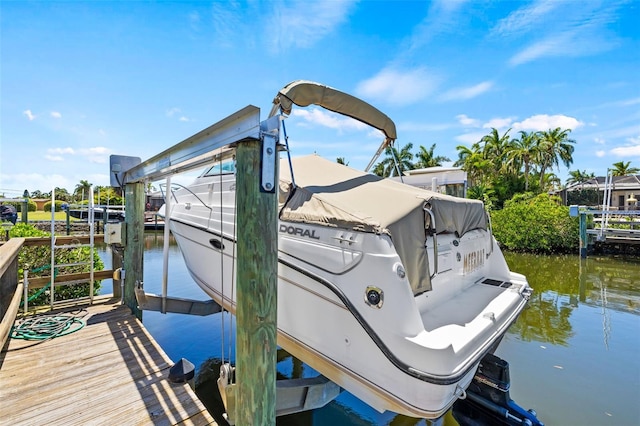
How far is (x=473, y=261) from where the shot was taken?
3.74 metres

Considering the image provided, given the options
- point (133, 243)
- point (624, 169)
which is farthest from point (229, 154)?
point (624, 169)

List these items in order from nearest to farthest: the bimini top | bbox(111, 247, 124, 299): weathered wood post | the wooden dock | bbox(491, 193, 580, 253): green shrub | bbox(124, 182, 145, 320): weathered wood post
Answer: the wooden dock → the bimini top → bbox(124, 182, 145, 320): weathered wood post → bbox(111, 247, 124, 299): weathered wood post → bbox(491, 193, 580, 253): green shrub

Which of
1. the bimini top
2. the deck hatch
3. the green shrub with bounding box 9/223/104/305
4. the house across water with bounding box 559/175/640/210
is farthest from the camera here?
the house across water with bounding box 559/175/640/210

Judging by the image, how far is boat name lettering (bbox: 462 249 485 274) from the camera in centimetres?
354

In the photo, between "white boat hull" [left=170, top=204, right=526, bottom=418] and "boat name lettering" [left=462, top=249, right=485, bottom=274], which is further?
"boat name lettering" [left=462, top=249, right=485, bottom=274]

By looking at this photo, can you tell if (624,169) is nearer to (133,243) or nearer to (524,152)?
(524,152)

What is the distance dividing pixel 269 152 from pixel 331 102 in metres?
2.10

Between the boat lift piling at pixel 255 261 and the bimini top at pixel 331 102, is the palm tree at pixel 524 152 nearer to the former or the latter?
the bimini top at pixel 331 102

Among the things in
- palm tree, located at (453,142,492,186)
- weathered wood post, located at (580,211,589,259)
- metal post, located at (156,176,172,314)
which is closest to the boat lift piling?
metal post, located at (156,176,172,314)

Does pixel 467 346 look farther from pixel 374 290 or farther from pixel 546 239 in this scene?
pixel 546 239

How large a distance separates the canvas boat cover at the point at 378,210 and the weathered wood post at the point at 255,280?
71 cm

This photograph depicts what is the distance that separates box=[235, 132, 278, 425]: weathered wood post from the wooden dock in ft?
2.19

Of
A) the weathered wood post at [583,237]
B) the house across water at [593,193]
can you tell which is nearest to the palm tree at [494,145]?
the house across water at [593,193]

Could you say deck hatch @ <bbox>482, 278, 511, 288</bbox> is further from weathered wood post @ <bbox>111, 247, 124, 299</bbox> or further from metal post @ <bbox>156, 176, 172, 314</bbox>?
weathered wood post @ <bbox>111, 247, 124, 299</bbox>
